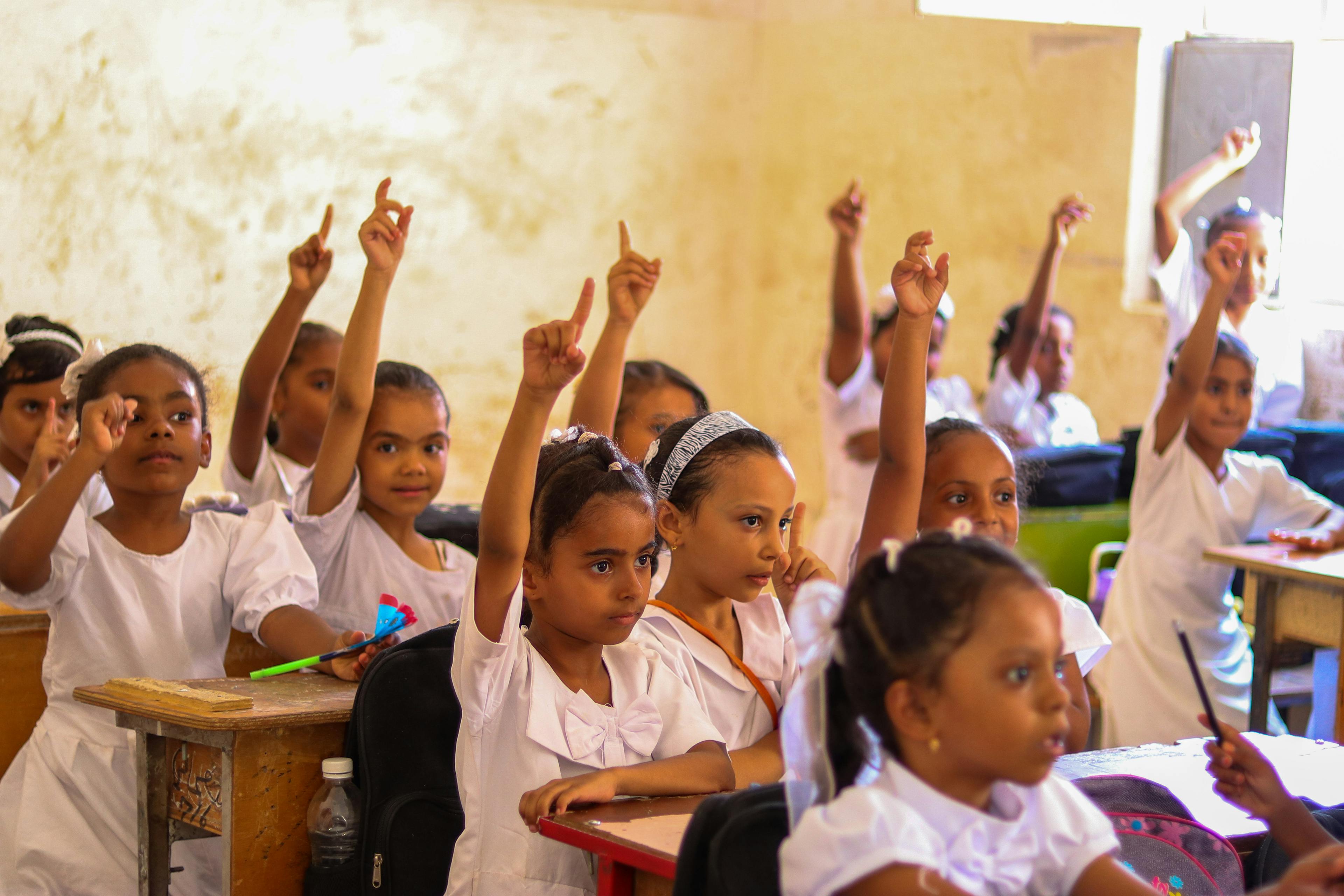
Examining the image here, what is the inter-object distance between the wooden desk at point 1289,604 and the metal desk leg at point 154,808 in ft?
8.98

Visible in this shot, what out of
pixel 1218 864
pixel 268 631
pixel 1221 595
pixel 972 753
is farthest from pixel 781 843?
pixel 1221 595

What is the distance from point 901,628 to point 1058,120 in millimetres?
6670

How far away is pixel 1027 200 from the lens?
297 inches

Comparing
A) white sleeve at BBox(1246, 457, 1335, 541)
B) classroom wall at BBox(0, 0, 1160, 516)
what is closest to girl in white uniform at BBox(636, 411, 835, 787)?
white sleeve at BBox(1246, 457, 1335, 541)

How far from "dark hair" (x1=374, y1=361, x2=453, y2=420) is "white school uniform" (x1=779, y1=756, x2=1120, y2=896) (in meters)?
1.79

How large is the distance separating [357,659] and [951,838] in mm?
1378

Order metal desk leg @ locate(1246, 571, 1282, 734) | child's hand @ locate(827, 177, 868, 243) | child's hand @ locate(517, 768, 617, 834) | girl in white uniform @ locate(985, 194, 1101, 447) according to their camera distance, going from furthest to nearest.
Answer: girl in white uniform @ locate(985, 194, 1101, 447)
child's hand @ locate(827, 177, 868, 243)
metal desk leg @ locate(1246, 571, 1282, 734)
child's hand @ locate(517, 768, 617, 834)

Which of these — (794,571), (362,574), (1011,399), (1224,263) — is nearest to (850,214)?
(1224,263)

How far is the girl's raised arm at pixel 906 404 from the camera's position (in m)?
2.29

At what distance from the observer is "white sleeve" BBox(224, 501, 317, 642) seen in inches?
102

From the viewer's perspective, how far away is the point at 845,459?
503cm

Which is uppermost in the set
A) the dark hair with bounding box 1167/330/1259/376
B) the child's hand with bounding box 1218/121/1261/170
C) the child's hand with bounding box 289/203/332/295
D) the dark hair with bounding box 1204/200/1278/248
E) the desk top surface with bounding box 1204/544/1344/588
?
the child's hand with bounding box 1218/121/1261/170

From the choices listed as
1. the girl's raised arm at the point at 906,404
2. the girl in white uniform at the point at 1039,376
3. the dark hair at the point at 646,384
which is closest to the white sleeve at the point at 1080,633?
the girl's raised arm at the point at 906,404

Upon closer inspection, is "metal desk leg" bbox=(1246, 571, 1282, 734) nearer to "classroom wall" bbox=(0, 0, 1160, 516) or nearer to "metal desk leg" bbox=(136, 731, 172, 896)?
"metal desk leg" bbox=(136, 731, 172, 896)
